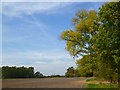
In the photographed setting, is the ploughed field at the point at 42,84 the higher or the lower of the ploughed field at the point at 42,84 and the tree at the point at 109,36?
→ the lower

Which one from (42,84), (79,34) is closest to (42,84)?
(42,84)

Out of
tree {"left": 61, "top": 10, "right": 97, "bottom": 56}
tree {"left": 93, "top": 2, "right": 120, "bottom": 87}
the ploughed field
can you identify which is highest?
tree {"left": 61, "top": 10, "right": 97, "bottom": 56}

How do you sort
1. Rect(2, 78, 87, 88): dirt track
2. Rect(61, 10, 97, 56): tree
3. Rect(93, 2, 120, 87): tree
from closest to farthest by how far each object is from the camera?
Rect(93, 2, 120, 87): tree
Rect(2, 78, 87, 88): dirt track
Rect(61, 10, 97, 56): tree

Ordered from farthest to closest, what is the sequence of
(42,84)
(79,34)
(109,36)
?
(79,34)
(42,84)
(109,36)

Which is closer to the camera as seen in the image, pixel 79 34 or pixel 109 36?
pixel 109 36

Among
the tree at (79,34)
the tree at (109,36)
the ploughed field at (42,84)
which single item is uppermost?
the tree at (79,34)

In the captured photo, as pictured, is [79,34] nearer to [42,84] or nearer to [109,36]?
[42,84]

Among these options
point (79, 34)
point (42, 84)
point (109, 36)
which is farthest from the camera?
point (79, 34)

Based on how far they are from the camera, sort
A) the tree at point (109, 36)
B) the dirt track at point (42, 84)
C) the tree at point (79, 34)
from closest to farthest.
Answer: the tree at point (109, 36), the dirt track at point (42, 84), the tree at point (79, 34)

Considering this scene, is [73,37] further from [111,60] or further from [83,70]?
[111,60]

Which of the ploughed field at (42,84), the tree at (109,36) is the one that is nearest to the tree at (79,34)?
the ploughed field at (42,84)

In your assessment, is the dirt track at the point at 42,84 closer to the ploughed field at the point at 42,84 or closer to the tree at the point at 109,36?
the ploughed field at the point at 42,84

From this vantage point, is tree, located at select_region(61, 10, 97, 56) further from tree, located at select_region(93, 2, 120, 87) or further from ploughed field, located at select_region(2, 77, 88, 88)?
tree, located at select_region(93, 2, 120, 87)

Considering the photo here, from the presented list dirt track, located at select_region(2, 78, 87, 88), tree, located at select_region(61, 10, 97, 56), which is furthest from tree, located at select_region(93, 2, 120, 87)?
tree, located at select_region(61, 10, 97, 56)
